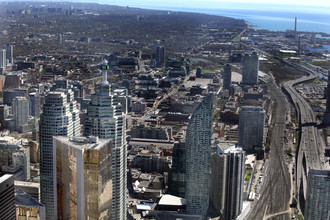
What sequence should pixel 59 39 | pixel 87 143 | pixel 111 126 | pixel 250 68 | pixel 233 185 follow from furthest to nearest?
1. pixel 59 39
2. pixel 250 68
3. pixel 233 185
4. pixel 111 126
5. pixel 87 143

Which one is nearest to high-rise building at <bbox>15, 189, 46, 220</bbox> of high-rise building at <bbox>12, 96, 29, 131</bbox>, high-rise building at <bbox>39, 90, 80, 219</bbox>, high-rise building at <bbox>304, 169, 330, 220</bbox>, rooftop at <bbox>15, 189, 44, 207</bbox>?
rooftop at <bbox>15, 189, 44, 207</bbox>

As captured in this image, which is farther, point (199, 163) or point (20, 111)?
point (20, 111)

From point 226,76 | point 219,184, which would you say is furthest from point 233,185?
point 226,76

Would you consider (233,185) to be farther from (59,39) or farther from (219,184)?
(59,39)

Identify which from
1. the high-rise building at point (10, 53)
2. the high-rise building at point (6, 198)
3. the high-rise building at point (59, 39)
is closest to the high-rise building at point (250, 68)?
the high-rise building at point (10, 53)

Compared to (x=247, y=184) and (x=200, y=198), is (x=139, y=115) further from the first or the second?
(x=200, y=198)

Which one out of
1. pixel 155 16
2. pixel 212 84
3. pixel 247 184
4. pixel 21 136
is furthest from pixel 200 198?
pixel 155 16
